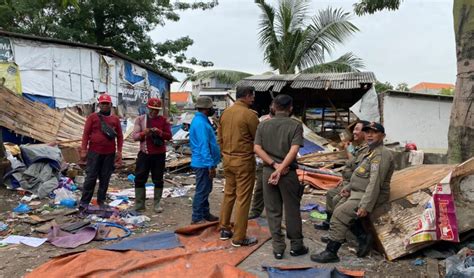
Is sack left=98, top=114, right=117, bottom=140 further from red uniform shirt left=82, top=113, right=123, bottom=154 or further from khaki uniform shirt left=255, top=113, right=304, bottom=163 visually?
khaki uniform shirt left=255, top=113, right=304, bottom=163

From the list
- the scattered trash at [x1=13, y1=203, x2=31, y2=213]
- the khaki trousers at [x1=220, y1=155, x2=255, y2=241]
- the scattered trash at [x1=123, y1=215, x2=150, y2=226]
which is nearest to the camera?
the khaki trousers at [x1=220, y1=155, x2=255, y2=241]

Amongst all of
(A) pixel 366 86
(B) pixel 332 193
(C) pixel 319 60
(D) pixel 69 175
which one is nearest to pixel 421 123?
(A) pixel 366 86

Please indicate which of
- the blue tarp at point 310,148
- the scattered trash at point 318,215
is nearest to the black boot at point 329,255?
the scattered trash at point 318,215

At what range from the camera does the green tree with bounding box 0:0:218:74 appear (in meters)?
19.3

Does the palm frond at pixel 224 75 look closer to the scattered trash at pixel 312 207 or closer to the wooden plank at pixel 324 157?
the wooden plank at pixel 324 157

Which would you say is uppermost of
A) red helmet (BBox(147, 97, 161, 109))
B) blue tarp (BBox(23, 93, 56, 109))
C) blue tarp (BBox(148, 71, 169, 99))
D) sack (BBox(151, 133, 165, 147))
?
blue tarp (BBox(148, 71, 169, 99))

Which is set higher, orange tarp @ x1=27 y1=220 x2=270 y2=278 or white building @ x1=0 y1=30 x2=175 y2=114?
white building @ x1=0 y1=30 x2=175 y2=114

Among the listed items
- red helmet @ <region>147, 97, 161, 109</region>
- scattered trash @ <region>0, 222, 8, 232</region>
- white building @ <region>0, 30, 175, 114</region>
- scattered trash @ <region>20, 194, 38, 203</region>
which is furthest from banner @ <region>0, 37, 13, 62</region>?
red helmet @ <region>147, 97, 161, 109</region>

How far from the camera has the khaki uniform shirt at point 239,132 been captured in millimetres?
4633

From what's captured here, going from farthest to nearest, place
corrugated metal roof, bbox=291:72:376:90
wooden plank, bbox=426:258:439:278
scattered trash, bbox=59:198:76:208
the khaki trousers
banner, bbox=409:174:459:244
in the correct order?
corrugated metal roof, bbox=291:72:376:90 → scattered trash, bbox=59:198:76:208 → the khaki trousers → banner, bbox=409:174:459:244 → wooden plank, bbox=426:258:439:278

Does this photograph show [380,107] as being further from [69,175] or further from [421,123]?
[69,175]

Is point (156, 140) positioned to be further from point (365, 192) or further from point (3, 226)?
point (365, 192)

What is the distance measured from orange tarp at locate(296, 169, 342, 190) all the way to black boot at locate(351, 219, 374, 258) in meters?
4.13

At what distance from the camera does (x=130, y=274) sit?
3811 mm
